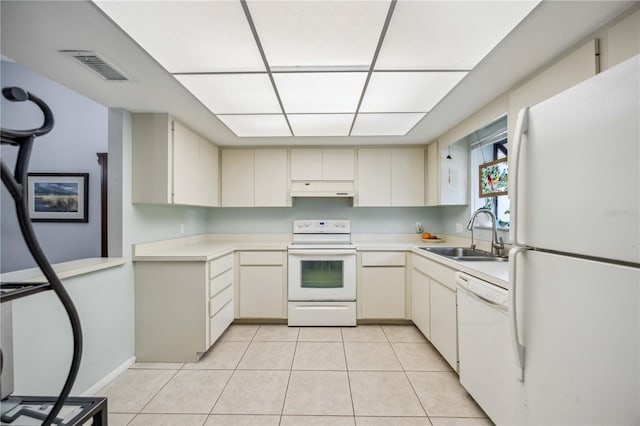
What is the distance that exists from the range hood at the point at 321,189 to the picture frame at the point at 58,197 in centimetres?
256

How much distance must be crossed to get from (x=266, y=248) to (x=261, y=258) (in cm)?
13

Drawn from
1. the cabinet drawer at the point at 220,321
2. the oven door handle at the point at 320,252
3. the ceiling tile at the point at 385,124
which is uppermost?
the ceiling tile at the point at 385,124

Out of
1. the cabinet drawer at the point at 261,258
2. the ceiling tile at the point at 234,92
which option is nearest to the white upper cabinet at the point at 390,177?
the cabinet drawer at the point at 261,258

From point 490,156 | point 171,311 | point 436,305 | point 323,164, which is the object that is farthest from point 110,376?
point 490,156

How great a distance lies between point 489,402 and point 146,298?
261 centimetres

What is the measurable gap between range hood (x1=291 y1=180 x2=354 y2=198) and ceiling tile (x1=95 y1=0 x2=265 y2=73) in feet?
6.18

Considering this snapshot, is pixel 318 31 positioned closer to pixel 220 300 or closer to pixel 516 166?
pixel 516 166

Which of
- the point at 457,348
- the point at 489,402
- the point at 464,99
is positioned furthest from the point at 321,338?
Answer: the point at 464,99

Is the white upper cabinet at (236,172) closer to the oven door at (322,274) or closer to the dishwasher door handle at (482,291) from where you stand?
the oven door at (322,274)

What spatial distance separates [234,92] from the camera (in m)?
1.93

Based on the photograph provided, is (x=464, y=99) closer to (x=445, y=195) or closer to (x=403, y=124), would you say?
(x=403, y=124)

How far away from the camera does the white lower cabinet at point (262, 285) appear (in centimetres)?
311

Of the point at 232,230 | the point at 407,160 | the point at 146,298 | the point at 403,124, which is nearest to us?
A: the point at 146,298

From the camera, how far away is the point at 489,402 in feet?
5.00
